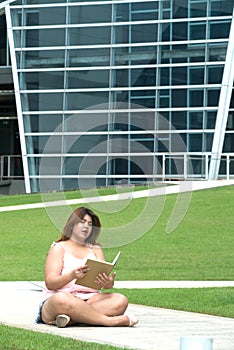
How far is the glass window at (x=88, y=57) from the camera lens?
39.0 m

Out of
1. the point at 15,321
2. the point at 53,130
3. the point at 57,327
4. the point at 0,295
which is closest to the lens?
the point at 57,327

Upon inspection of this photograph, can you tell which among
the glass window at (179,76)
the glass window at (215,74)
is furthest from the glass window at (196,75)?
the glass window at (215,74)

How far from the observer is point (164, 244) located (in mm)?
20906

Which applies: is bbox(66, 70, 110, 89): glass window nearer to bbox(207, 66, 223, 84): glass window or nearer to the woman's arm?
bbox(207, 66, 223, 84): glass window

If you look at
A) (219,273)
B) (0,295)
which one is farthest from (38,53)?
(0,295)

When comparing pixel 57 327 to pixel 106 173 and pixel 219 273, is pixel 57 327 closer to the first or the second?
pixel 219 273

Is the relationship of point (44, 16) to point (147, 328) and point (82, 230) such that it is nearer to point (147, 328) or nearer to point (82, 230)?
point (82, 230)

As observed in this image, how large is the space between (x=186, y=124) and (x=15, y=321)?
27.2m

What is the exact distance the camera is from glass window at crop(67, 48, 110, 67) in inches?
1534

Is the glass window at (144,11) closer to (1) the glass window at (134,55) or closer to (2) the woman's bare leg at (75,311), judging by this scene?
(1) the glass window at (134,55)

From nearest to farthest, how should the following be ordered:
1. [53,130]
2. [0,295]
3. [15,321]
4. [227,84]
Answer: [15,321] → [0,295] → [227,84] → [53,130]

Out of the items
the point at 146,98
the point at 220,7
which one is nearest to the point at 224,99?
the point at 146,98

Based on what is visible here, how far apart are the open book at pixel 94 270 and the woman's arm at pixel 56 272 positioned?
135mm

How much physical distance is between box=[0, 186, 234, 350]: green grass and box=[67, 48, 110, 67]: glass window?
1036 cm
